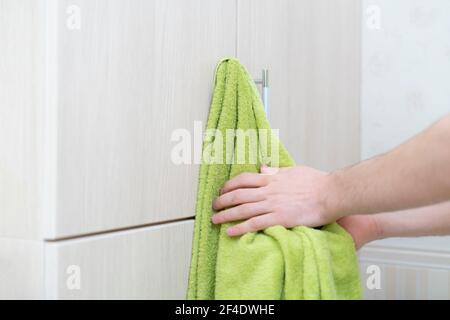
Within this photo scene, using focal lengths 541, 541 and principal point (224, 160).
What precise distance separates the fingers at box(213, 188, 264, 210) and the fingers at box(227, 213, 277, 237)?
3 centimetres

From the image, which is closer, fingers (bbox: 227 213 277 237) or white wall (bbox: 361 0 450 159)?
fingers (bbox: 227 213 277 237)

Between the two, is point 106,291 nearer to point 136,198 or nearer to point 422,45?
point 136,198

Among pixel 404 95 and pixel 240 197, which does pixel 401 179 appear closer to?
pixel 240 197

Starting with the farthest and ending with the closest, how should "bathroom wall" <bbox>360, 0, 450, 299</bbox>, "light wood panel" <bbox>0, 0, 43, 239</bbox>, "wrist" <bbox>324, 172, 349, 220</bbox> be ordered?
"bathroom wall" <bbox>360, 0, 450, 299</bbox>, "wrist" <bbox>324, 172, 349, 220</bbox>, "light wood panel" <bbox>0, 0, 43, 239</bbox>

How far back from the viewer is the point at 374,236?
0.76 meters

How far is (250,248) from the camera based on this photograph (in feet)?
1.93

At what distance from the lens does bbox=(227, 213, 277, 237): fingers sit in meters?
0.62

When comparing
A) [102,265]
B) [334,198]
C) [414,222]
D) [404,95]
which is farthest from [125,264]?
[404,95]

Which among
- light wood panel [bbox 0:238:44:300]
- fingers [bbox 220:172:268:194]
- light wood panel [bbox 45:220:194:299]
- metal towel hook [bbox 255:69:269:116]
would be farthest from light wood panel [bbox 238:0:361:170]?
light wood panel [bbox 0:238:44:300]

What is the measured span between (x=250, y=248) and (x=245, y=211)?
6 centimetres

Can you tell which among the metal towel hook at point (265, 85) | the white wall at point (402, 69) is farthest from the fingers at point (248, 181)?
the white wall at point (402, 69)

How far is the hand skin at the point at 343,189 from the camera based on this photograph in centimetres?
53

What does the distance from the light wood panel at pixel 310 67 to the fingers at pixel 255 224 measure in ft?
0.75

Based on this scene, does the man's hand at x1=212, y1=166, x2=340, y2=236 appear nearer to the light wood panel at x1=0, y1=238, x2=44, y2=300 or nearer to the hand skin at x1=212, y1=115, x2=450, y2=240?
the hand skin at x1=212, y1=115, x2=450, y2=240
